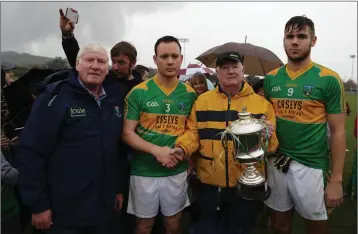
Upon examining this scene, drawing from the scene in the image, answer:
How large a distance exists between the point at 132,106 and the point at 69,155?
740 millimetres

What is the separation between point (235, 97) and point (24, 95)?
92.3 inches

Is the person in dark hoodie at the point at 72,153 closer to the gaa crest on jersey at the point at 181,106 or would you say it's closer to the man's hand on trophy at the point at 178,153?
the man's hand on trophy at the point at 178,153

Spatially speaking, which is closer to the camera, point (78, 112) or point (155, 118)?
point (78, 112)

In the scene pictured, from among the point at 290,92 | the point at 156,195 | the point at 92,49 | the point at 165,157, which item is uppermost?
the point at 92,49

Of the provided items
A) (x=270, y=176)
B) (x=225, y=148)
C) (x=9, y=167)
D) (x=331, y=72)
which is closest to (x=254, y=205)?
(x=270, y=176)

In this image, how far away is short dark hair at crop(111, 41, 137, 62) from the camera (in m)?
3.35

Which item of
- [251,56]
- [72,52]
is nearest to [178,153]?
[72,52]

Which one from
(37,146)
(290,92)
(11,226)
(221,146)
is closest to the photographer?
(37,146)

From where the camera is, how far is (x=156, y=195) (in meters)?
2.82

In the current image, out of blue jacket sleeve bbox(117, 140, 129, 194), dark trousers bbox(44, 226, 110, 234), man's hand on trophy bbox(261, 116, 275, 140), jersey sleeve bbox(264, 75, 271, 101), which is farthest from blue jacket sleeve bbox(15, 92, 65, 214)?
jersey sleeve bbox(264, 75, 271, 101)

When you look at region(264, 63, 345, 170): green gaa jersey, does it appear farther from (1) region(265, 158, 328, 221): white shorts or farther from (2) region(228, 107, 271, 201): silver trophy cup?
(2) region(228, 107, 271, 201): silver trophy cup

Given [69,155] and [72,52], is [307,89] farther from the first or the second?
[72,52]

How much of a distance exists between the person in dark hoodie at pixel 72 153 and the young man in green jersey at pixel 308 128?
1542mm

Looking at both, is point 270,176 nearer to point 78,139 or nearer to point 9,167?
point 78,139
